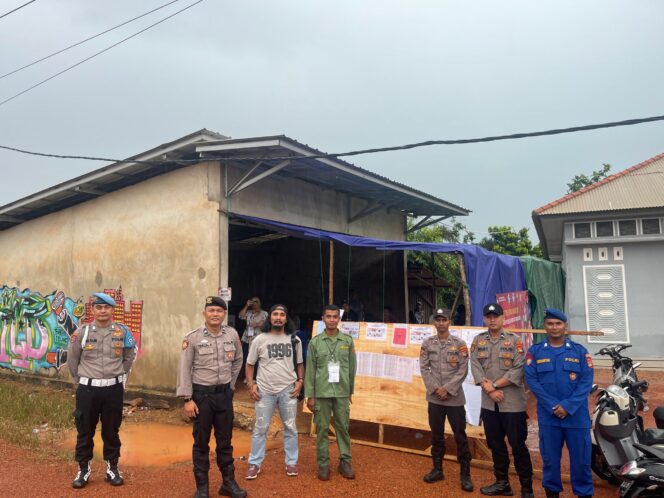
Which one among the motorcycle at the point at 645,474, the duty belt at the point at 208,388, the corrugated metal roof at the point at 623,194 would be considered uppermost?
the corrugated metal roof at the point at 623,194

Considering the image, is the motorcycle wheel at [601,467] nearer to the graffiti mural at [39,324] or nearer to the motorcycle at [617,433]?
the motorcycle at [617,433]

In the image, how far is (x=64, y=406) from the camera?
863 cm

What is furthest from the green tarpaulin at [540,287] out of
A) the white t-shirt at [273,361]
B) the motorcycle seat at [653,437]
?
the white t-shirt at [273,361]

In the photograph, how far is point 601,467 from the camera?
187 inches

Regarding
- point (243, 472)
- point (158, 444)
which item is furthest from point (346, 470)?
point (158, 444)

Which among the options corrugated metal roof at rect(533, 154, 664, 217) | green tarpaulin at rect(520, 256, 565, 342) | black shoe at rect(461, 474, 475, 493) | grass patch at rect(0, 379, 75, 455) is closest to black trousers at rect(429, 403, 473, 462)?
black shoe at rect(461, 474, 475, 493)

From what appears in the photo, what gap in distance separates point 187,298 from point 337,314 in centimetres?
430

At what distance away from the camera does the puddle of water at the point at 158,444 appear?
5.89 m

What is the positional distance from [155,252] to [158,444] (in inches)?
147

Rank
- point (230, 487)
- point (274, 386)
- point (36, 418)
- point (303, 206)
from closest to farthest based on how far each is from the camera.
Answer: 1. point (230, 487)
2. point (274, 386)
3. point (36, 418)
4. point (303, 206)

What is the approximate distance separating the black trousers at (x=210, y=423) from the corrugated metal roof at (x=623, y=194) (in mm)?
11437

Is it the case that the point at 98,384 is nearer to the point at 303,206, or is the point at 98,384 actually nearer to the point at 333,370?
the point at 333,370

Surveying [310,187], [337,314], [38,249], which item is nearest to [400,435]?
[337,314]

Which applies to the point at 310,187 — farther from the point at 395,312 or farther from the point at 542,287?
the point at 542,287
